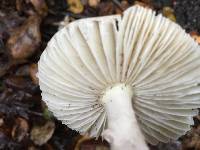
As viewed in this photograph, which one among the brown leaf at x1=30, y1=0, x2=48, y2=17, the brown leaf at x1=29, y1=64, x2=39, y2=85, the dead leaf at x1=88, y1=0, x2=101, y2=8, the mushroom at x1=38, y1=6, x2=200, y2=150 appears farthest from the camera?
the dead leaf at x1=88, y1=0, x2=101, y2=8

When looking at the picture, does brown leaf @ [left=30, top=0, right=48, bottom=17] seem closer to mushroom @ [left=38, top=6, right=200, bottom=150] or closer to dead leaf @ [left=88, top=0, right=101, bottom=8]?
dead leaf @ [left=88, top=0, right=101, bottom=8]

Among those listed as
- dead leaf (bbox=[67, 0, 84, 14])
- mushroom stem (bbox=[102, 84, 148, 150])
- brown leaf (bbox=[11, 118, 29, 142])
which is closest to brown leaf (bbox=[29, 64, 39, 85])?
brown leaf (bbox=[11, 118, 29, 142])

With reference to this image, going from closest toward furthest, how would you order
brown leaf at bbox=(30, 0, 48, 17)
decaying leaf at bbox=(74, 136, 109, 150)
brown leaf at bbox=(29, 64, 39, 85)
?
decaying leaf at bbox=(74, 136, 109, 150)
brown leaf at bbox=(29, 64, 39, 85)
brown leaf at bbox=(30, 0, 48, 17)

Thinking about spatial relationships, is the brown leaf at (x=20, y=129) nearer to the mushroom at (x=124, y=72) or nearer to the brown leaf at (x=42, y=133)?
the brown leaf at (x=42, y=133)

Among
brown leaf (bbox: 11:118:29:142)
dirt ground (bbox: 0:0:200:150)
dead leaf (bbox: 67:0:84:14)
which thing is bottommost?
brown leaf (bbox: 11:118:29:142)

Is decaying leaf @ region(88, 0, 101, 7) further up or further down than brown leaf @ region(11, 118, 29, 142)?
further up

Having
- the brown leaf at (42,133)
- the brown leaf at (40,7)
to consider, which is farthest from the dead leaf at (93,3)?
the brown leaf at (42,133)

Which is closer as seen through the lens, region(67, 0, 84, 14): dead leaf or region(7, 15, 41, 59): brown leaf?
region(7, 15, 41, 59): brown leaf

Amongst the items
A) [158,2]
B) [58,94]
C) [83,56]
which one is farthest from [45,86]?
[158,2]
